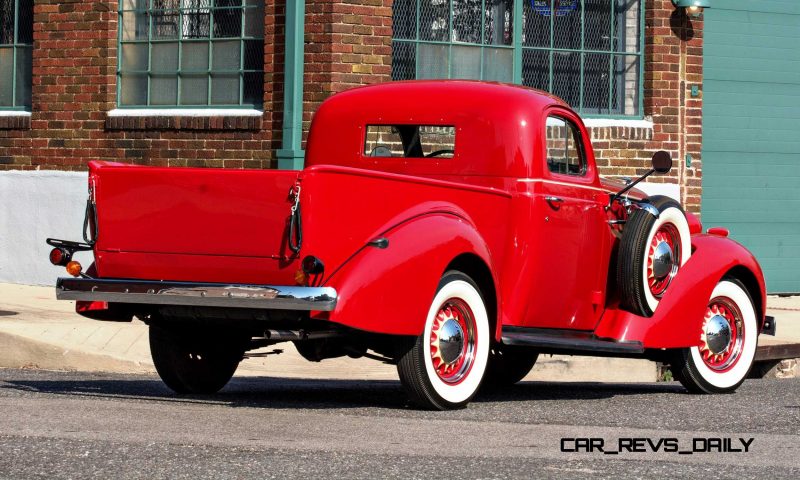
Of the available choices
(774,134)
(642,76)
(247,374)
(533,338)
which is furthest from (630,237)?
(774,134)

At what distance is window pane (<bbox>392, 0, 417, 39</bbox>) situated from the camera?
1577 cm

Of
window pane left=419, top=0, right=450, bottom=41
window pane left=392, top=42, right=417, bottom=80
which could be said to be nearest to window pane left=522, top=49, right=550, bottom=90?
window pane left=419, top=0, right=450, bottom=41

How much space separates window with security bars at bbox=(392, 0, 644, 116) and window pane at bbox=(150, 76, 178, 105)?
8.24 feet

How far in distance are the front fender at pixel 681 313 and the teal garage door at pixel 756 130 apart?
864 centimetres

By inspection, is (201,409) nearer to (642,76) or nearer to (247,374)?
(247,374)

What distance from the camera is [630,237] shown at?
8.91m

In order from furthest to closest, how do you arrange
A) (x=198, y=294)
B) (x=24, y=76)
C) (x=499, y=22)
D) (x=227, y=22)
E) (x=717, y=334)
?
(x=24, y=76) → (x=499, y=22) → (x=227, y=22) → (x=717, y=334) → (x=198, y=294)

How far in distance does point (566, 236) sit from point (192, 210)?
2.38 m

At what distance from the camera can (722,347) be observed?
31.2 ft

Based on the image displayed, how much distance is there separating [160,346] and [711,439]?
336 cm

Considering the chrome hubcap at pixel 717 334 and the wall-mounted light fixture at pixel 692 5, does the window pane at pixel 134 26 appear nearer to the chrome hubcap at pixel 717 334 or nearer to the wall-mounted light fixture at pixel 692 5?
the wall-mounted light fixture at pixel 692 5

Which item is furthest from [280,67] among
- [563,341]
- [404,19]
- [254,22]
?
[563,341]

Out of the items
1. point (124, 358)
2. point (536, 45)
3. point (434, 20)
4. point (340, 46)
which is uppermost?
point (434, 20)

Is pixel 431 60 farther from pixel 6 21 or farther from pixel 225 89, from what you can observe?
pixel 6 21
